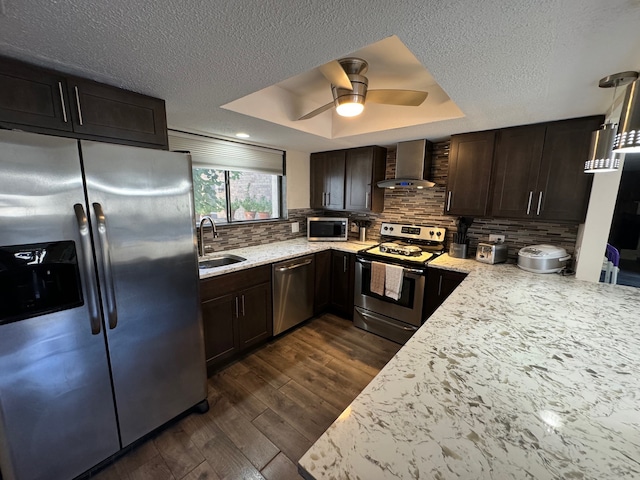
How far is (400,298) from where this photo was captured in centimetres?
267

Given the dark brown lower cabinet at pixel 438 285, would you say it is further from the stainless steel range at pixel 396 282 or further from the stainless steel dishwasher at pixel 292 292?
the stainless steel dishwasher at pixel 292 292

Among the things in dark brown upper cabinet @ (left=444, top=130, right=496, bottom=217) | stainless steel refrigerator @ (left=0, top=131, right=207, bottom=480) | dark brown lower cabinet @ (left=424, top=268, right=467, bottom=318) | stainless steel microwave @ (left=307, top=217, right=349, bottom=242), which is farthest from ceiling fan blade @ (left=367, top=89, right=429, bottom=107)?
stainless steel microwave @ (left=307, top=217, right=349, bottom=242)

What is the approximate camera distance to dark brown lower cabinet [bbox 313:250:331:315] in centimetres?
309

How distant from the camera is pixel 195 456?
5.05 ft

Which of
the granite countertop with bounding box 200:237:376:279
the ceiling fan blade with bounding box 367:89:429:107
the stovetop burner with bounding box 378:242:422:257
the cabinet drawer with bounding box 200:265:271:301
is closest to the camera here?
the ceiling fan blade with bounding box 367:89:429:107

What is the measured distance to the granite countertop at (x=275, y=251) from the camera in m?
2.18

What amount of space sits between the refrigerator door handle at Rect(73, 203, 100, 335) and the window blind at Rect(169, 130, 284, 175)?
1.37m

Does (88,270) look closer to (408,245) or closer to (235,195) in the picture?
(235,195)

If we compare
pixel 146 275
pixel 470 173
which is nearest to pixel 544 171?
pixel 470 173

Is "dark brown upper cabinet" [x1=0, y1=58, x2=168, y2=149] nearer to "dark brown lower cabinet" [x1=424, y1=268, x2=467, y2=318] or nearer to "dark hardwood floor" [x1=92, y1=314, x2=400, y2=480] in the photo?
"dark hardwood floor" [x1=92, y1=314, x2=400, y2=480]

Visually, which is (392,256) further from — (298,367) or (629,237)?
(629,237)

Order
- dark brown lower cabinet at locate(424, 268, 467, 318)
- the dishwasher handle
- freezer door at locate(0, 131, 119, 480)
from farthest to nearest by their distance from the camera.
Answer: the dishwasher handle
dark brown lower cabinet at locate(424, 268, 467, 318)
freezer door at locate(0, 131, 119, 480)

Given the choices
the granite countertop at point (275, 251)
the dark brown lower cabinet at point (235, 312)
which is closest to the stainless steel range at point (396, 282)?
the granite countertop at point (275, 251)

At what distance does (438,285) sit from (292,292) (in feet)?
4.85
